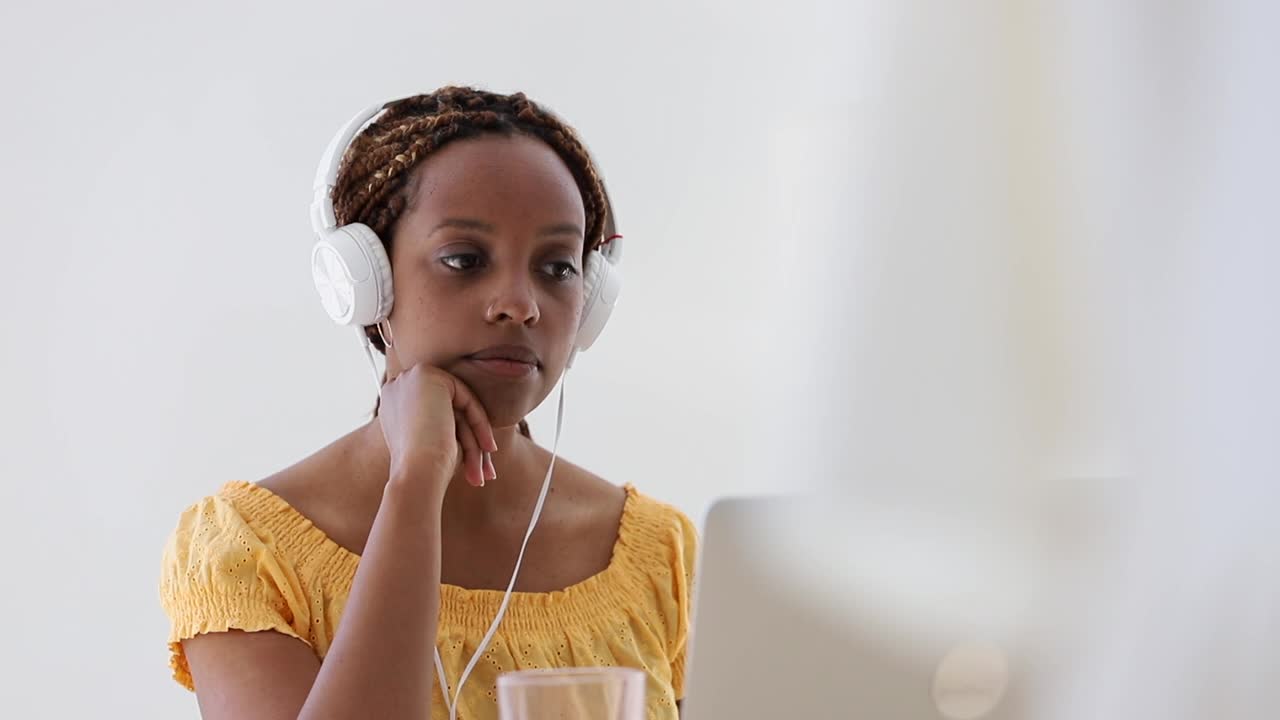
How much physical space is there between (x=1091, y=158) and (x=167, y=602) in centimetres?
104

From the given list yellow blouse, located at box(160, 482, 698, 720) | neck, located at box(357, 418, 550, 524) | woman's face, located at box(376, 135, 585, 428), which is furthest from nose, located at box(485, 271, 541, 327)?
yellow blouse, located at box(160, 482, 698, 720)

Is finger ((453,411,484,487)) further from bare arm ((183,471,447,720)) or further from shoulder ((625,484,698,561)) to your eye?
shoulder ((625,484,698,561))

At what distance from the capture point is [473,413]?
139 cm

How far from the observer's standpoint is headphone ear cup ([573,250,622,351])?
1530mm

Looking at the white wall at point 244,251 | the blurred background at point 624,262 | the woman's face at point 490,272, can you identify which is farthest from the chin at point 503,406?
the white wall at point 244,251

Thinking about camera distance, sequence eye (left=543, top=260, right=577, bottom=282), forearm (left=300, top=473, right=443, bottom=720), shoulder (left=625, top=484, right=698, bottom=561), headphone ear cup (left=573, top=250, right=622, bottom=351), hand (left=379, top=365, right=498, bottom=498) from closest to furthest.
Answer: forearm (left=300, top=473, right=443, bottom=720) < hand (left=379, top=365, right=498, bottom=498) < eye (left=543, top=260, right=577, bottom=282) < headphone ear cup (left=573, top=250, right=622, bottom=351) < shoulder (left=625, top=484, right=698, bottom=561)

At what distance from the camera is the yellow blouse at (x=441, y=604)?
1366mm

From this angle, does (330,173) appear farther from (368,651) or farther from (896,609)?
(896,609)

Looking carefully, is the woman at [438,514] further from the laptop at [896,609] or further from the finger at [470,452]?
the laptop at [896,609]

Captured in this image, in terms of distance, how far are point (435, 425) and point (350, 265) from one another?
0.66 ft

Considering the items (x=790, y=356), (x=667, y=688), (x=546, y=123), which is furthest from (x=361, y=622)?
(x=790, y=356)

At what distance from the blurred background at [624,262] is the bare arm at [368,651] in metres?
0.75

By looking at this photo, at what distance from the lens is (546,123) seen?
4.94 feet

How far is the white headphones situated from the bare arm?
213 mm
